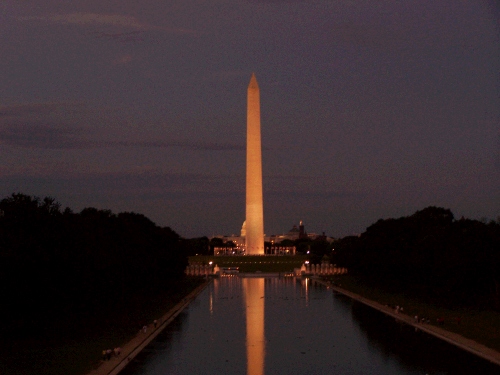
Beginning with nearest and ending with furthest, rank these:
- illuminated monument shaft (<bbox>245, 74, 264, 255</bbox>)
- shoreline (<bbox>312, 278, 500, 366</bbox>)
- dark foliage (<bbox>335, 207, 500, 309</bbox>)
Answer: shoreline (<bbox>312, 278, 500, 366</bbox>) < dark foliage (<bbox>335, 207, 500, 309</bbox>) < illuminated monument shaft (<bbox>245, 74, 264, 255</bbox>)

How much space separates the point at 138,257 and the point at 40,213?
20.8 meters

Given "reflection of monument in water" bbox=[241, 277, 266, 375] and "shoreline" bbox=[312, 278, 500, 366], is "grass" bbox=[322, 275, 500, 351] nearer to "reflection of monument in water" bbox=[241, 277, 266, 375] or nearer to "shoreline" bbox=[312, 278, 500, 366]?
"shoreline" bbox=[312, 278, 500, 366]

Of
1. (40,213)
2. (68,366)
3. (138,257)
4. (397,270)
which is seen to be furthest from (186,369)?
(397,270)

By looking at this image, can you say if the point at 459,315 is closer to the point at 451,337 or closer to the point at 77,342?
the point at 451,337

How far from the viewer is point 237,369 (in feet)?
85.8

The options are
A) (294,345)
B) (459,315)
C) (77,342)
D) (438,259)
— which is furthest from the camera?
(438,259)

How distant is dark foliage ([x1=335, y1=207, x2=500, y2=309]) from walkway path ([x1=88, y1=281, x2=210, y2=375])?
15877 millimetres

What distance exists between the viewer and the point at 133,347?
101ft

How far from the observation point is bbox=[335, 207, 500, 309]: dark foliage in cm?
4997

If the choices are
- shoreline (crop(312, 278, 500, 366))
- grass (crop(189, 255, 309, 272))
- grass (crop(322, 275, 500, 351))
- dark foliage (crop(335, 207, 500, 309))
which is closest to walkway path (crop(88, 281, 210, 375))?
shoreline (crop(312, 278, 500, 366))

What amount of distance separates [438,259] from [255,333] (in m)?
22.4

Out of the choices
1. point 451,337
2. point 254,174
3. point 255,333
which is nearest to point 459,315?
point 451,337

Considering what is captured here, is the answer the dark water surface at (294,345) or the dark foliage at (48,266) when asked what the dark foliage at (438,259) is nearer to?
the dark water surface at (294,345)

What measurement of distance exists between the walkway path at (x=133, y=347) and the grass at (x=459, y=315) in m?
11.8
